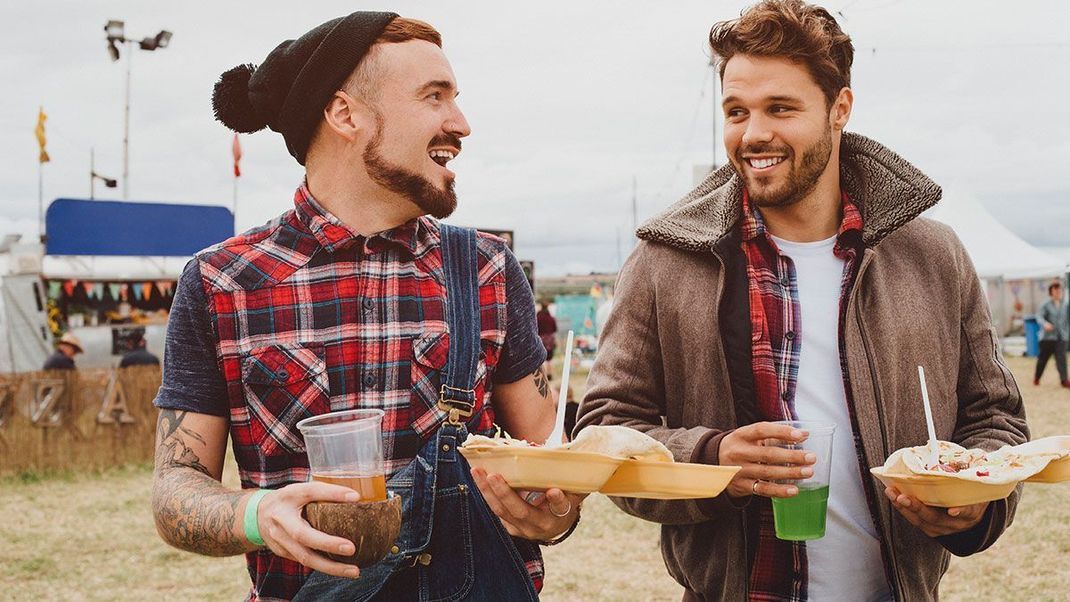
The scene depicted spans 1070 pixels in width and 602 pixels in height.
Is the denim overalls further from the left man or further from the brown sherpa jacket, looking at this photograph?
the brown sherpa jacket

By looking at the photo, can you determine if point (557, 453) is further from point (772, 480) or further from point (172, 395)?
point (172, 395)

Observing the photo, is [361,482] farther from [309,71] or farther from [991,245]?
[991,245]

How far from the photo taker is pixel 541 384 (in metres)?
2.53

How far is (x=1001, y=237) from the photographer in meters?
26.5

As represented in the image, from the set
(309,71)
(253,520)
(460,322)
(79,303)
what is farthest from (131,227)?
(253,520)

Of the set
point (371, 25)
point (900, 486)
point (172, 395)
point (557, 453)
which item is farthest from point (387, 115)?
point (900, 486)

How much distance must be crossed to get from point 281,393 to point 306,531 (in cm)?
57

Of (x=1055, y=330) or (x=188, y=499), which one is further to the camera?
(x=1055, y=330)

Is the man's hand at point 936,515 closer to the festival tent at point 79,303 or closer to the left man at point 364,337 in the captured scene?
the left man at point 364,337

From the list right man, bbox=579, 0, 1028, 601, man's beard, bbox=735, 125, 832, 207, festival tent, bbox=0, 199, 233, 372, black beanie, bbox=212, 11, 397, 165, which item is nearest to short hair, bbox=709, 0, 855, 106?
right man, bbox=579, 0, 1028, 601

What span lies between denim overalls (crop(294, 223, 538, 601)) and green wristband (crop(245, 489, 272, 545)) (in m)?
0.30

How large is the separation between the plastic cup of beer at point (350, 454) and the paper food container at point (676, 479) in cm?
48

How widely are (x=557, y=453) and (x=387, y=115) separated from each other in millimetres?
981

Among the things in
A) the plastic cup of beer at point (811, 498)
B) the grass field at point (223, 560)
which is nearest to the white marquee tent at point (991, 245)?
the grass field at point (223, 560)
